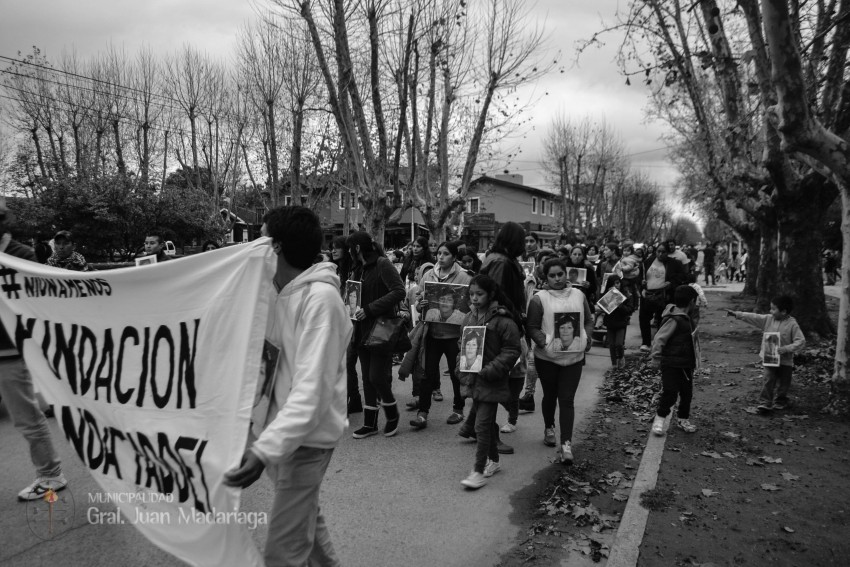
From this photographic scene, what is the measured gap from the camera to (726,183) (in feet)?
47.5

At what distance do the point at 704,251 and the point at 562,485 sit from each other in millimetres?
29399

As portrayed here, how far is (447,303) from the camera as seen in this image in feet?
19.6

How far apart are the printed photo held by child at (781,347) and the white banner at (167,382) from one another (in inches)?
242

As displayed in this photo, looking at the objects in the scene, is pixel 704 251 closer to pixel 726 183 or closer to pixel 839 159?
pixel 726 183

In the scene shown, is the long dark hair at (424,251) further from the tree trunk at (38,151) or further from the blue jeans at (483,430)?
the tree trunk at (38,151)

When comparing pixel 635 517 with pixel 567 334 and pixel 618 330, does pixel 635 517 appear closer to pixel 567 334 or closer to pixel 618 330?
pixel 567 334

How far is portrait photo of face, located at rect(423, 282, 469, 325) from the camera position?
5.93 m

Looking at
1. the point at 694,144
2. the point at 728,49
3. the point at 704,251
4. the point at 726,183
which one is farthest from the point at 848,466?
the point at 704,251

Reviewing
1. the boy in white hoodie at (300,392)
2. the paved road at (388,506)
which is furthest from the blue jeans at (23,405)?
the boy in white hoodie at (300,392)

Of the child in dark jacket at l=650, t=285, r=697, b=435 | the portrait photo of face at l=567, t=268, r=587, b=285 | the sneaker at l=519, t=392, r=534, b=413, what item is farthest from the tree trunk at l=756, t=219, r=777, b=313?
the sneaker at l=519, t=392, r=534, b=413

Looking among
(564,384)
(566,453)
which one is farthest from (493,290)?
(566,453)

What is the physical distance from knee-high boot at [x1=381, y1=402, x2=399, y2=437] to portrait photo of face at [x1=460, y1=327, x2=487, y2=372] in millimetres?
1287

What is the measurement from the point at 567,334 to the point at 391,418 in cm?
196

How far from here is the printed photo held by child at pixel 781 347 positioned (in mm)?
6256
